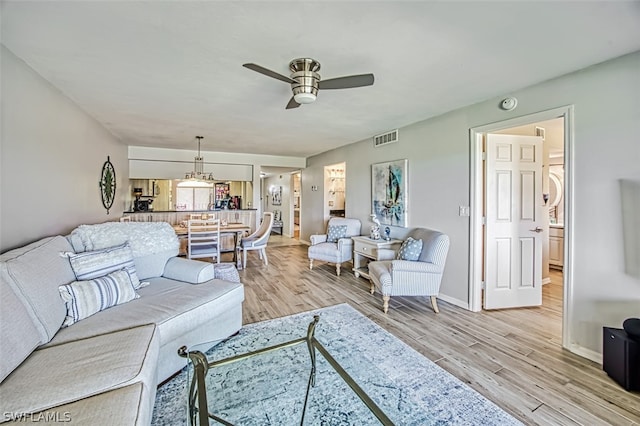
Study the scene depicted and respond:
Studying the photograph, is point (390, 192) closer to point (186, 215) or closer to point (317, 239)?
point (317, 239)

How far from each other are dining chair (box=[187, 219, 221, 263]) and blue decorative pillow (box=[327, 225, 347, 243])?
6.65 feet

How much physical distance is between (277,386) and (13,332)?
137 cm

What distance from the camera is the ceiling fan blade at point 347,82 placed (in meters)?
2.00

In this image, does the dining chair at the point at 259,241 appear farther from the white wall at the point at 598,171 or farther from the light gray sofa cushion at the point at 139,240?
the white wall at the point at 598,171

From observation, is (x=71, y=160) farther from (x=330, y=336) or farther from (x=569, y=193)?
(x=569, y=193)

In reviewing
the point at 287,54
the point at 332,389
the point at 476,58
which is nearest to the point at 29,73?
the point at 287,54

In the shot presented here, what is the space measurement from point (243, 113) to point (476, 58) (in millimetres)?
2620

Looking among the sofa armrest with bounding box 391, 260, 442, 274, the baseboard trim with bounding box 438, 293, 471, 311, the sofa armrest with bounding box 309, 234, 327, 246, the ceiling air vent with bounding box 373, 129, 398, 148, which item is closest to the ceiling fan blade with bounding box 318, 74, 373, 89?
the sofa armrest with bounding box 391, 260, 442, 274

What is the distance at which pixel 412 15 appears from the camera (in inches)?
64.3

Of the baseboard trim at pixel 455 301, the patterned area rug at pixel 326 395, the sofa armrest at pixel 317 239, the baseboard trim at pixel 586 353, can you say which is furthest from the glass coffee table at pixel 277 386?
the sofa armrest at pixel 317 239

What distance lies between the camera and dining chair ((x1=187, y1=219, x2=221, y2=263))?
4379mm

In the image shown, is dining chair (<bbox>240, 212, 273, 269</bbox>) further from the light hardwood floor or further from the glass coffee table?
the glass coffee table

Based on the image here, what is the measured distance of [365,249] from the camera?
14.5ft

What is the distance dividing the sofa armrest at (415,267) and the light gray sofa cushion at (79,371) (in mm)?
2463
